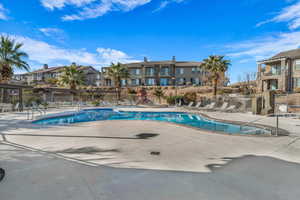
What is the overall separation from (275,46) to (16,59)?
1331 inches

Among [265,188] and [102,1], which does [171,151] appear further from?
[102,1]

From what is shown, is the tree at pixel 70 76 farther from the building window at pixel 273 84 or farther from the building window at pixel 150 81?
the building window at pixel 273 84

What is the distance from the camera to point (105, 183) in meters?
2.88

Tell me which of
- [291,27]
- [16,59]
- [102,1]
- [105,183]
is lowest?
[105,183]

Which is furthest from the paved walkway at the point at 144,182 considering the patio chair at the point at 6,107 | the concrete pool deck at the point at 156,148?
the patio chair at the point at 6,107

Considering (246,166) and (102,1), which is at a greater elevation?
(102,1)

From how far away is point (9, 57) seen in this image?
51.8ft

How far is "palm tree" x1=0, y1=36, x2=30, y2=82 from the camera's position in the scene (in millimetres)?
15305

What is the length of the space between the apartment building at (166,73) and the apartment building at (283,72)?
1487 cm

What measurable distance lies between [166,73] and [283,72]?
22559mm

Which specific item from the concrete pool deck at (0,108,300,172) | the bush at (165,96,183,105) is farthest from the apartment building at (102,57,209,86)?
the concrete pool deck at (0,108,300,172)

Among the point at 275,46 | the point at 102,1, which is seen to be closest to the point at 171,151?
the point at 102,1

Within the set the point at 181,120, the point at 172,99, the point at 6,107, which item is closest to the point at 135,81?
the point at 172,99

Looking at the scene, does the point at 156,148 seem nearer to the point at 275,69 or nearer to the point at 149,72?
the point at 275,69
